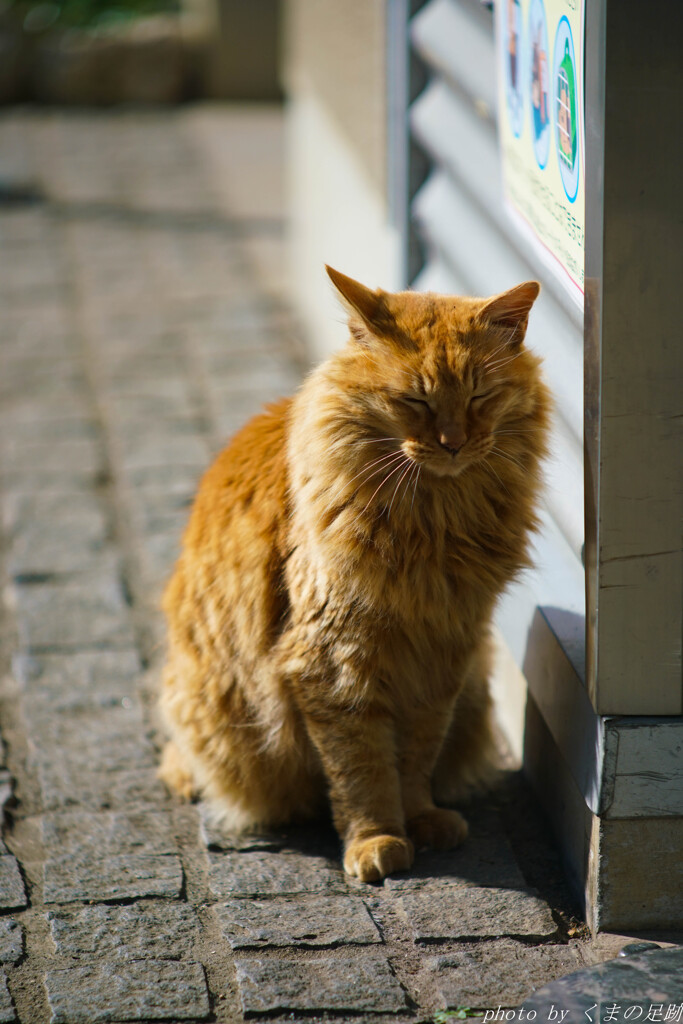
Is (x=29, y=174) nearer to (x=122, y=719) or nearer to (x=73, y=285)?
(x=73, y=285)

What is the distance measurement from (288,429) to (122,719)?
119 centimetres

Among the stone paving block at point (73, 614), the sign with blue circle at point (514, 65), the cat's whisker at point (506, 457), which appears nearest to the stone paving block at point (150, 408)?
the stone paving block at point (73, 614)

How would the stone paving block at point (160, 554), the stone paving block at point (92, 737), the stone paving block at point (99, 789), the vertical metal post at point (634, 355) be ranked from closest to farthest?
the vertical metal post at point (634, 355) → the stone paving block at point (99, 789) → the stone paving block at point (92, 737) → the stone paving block at point (160, 554)

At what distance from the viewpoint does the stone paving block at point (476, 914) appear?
2326 millimetres

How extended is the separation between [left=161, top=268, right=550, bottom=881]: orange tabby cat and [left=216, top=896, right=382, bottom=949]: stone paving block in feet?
0.41

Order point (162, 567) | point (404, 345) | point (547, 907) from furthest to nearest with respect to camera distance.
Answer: point (162, 567)
point (547, 907)
point (404, 345)

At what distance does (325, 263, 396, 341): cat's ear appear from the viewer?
2203 mm

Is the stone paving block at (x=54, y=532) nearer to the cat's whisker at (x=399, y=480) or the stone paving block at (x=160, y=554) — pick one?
the stone paving block at (x=160, y=554)

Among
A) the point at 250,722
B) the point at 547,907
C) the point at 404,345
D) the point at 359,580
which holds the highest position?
the point at 404,345

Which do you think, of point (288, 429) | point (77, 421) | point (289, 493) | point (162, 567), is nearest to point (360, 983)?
point (289, 493)

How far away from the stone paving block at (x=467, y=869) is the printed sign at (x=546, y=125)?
1.36 meters

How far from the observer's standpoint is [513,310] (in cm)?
224

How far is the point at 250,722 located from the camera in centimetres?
265

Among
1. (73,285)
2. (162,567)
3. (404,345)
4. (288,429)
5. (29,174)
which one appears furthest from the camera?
(29,174)
